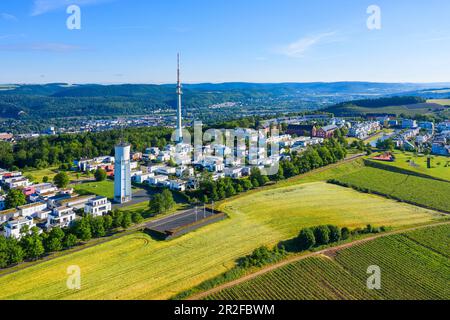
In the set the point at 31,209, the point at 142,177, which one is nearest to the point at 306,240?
the point at 31,209

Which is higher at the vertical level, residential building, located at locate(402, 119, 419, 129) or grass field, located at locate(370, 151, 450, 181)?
residential building, located at locate(402, 119, 419, 129)

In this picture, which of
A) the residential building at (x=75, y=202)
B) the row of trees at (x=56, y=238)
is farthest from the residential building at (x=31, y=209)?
the row of trees at (x=56, y=238)

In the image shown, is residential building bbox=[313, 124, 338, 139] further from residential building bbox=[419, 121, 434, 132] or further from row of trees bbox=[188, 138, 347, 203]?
residential building bbox=[419, 121, 434, 132]

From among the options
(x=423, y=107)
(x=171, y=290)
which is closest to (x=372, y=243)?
(x=171, y=290)

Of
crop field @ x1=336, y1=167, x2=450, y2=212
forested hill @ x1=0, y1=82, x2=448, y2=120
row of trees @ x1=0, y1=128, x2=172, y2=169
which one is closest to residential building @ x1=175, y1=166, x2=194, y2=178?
row of trees @ x1=0, y1=128, x2=172, y2=169

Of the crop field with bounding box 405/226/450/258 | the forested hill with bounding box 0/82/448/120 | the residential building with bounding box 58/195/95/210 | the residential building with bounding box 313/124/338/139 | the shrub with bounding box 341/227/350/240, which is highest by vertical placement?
the forested hill with bounding box 0/82/448/120

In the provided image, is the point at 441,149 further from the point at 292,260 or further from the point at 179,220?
the point at 179,220

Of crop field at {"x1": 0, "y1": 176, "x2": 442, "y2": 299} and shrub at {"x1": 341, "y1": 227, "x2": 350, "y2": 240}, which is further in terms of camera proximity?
shrub at {"x1": 341, "y1": 227, "x2": 350, "y2": 240}
